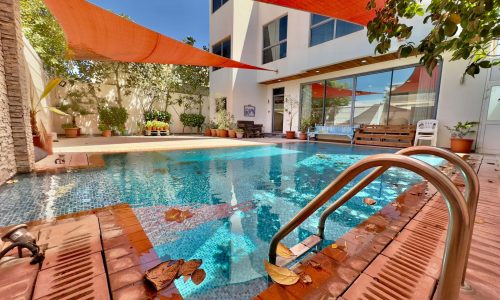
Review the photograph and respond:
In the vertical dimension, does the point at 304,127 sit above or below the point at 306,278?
above

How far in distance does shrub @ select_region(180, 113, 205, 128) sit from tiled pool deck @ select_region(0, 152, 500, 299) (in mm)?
12145

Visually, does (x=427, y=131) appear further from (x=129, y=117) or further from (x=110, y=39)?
(x=129, y=117)

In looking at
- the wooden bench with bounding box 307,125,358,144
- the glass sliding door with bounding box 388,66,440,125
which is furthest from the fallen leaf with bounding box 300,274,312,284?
the wooden bench with bounding box 307,125,358,144

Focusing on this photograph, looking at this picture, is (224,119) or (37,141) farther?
(224,119)

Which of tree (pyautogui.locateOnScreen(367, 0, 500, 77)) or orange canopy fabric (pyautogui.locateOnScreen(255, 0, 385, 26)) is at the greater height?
orange canopy fabric (pyautogui.locateOnScreen(255, 0, 385, 26))

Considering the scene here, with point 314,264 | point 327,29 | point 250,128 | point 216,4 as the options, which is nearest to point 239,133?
point 250,128

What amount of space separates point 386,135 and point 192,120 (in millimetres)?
10378

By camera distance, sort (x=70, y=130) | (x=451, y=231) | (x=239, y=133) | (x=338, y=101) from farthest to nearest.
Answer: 1. (x=239, y=133)
2. (x=70, y=130)
3. (x=338, y=101)
4. (x=451, y=231)

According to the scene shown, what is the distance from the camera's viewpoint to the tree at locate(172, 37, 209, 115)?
1331cm

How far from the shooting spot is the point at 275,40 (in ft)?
36.2

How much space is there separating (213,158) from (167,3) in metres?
17.5

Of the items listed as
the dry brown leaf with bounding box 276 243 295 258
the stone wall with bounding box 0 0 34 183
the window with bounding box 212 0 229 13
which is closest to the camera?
the dry brown leaf with bounding box 276 243 295 258

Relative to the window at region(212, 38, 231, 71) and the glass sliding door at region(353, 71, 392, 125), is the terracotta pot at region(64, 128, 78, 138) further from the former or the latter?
the glass sliding door at region(353, 71, 392, 125)

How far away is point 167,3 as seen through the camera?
17094 mm
